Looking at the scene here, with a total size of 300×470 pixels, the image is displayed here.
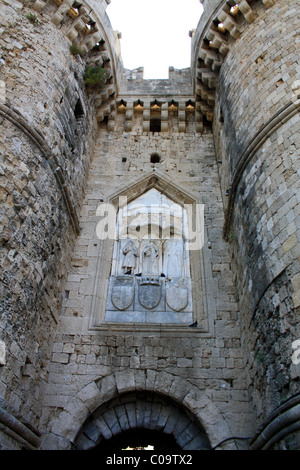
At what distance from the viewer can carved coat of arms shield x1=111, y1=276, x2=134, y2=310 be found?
6035mm

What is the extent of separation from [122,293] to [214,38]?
5510 mm

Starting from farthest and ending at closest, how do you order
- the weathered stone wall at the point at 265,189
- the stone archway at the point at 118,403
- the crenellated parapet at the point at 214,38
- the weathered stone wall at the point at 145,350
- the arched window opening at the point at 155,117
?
the arched window opening at the point at 155,117 → the crenellated parapet at the point at 214,38 → the weathered stone wall at the point at 145,350 → the stone archway at the point at 118,403 → the weathered stone wall at the point at 265,189

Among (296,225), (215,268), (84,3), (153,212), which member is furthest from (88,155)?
(296,225)

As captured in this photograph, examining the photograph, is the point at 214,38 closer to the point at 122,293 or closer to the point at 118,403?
the point at 122,293

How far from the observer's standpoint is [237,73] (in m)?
6.97

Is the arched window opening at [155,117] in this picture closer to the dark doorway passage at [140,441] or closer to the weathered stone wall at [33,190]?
the weathered stone wall at [33,190]

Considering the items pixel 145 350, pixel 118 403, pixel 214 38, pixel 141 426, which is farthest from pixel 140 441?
pixel 214 38

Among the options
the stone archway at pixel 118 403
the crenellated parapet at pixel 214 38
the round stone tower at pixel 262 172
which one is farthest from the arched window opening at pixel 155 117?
the stone archway at pixel 118 403

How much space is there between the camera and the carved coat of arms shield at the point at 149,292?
6031 millimetres

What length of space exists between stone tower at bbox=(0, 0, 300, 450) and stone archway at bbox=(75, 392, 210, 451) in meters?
0.02

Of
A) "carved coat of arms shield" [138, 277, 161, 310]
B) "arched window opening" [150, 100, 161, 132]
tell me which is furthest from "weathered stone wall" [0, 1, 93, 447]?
"arched window opening" [150, 100, 161, 132]

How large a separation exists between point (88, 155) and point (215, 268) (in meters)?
3.63

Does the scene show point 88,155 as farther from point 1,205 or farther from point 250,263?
point 250,263

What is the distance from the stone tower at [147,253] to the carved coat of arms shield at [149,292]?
0.08ft
